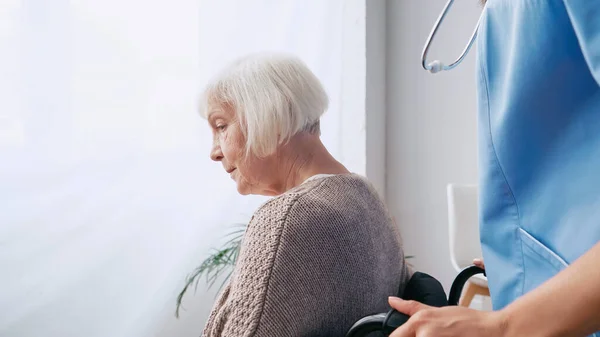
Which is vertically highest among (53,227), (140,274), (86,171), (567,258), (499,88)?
(499,88)

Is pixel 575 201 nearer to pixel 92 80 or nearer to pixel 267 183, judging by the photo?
pixel 267 183

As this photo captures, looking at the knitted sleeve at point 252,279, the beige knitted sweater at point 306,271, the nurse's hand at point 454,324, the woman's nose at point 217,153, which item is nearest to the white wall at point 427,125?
the woman's nose at point 217,153

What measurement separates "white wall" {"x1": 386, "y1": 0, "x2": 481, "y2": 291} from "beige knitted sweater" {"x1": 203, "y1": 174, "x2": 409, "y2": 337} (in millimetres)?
2383

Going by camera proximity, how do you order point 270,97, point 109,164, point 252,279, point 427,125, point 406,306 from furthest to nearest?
point 427,125 < point 109,164 < point 270,97 < point 252,279 < point 406,306

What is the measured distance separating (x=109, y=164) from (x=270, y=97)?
1223 millimetres

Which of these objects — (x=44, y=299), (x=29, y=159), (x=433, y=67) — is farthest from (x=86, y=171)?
(x=433, y=67)

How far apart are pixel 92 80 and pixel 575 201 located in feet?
6.05

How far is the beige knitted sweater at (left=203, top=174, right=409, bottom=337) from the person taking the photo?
807 millimetres

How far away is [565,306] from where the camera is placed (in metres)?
0.42

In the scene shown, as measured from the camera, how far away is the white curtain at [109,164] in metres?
1.87

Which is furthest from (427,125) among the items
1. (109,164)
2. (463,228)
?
(109,164)

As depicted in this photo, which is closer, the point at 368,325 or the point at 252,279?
the point at 368,325

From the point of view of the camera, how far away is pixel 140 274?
2.32 m

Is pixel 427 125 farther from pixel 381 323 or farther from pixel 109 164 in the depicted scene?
pixel 381 323
